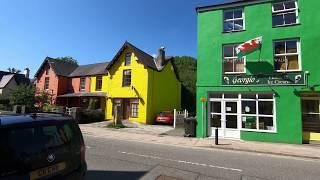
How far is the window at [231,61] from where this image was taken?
16.3 meters

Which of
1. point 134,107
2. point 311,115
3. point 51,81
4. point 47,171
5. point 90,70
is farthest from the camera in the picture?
point 51,81

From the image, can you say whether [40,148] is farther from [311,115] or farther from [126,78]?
[126,78]

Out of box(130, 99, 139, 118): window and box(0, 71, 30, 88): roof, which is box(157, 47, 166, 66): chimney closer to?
box(130, 99, 139, 118): window

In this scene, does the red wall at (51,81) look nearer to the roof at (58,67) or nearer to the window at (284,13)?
the roof at (58,67)

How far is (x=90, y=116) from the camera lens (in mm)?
26047

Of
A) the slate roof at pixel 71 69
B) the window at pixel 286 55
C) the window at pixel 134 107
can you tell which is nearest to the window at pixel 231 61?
the window at pixel 286 55

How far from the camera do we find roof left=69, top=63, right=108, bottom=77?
31.6m

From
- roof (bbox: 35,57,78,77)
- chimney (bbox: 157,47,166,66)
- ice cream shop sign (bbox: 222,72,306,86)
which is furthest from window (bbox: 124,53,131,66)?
ice cream shop sign (bbox: 222,72,306,86)

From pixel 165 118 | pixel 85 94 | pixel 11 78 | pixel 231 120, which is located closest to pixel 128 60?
pixel 85 94

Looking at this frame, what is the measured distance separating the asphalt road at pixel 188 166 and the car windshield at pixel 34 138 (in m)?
2.64

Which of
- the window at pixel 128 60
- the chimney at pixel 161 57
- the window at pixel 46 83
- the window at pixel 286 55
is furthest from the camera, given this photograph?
the window at pixel 46 83

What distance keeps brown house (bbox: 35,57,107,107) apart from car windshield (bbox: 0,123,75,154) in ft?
85.3

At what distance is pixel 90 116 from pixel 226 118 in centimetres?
1501

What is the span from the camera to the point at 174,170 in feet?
25.9
